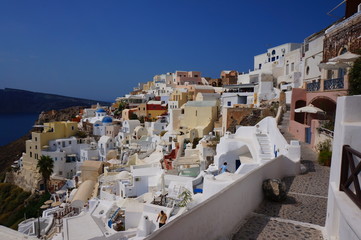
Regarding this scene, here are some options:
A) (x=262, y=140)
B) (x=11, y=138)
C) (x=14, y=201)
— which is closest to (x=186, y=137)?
(x=262, y=140)

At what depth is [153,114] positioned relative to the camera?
42.4m

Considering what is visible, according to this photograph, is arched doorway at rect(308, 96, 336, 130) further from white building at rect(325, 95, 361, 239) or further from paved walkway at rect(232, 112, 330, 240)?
white building at rect(325, 95, 361, 239)

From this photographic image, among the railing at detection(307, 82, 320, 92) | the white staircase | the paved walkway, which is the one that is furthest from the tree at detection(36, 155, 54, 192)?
the railing at detection(307, 82, 320, 92)

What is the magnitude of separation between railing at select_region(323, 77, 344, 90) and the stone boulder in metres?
8.01

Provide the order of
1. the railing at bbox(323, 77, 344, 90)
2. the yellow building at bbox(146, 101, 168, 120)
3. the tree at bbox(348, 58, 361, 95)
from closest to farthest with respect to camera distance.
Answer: the tree at bbox(348, 58, 361, 95) < the railing at bbox(323, 77, 344, 90) < the yellow building at bbox(146, 101, 168, 120)

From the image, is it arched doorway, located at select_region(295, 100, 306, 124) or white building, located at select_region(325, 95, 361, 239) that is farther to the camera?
arched doorway, located at select_region(295, 100, 306, 124)

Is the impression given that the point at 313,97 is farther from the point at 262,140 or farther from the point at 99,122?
the point at 99,122

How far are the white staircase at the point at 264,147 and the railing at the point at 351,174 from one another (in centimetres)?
741

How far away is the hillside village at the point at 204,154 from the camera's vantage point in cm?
384

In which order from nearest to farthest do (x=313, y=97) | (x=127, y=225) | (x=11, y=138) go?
1. (x=127, y=225)
2. (x=313, y=97)
3. (x=11, y=138)

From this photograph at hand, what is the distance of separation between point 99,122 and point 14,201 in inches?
653

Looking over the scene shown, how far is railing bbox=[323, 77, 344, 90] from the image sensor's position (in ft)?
36.2

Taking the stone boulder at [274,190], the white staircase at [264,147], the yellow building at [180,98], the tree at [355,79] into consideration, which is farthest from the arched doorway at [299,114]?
the yellow building at [180,98]

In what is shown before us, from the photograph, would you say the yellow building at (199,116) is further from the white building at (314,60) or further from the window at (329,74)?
the window at (329,74)
